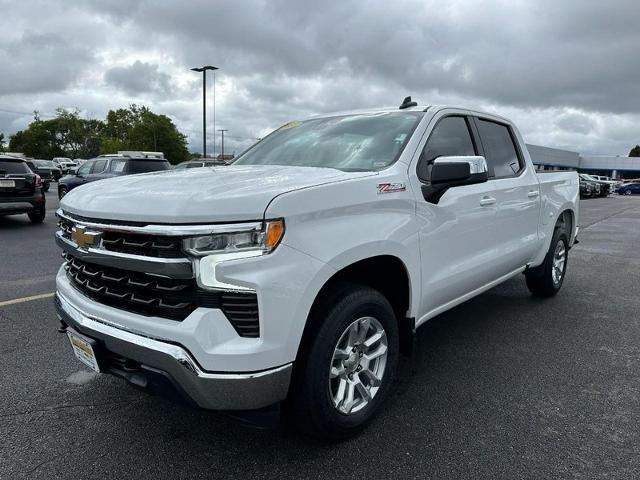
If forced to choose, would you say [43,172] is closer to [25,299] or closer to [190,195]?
[25,299]

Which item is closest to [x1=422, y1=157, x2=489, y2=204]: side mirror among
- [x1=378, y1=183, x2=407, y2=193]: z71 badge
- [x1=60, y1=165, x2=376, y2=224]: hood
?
[x1=378, y1=183, x2=407, y2=193]: z71 badge

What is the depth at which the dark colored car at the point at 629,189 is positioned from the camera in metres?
44.5

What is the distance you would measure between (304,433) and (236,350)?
0.72 m

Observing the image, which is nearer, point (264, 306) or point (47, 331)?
point (264, 306)

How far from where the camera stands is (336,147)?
138 inches

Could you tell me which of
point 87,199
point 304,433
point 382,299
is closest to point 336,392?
point 304,433

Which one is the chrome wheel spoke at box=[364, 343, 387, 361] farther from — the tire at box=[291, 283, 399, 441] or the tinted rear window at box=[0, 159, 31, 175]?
the tinted rear window at box=[0, 159, 31, 175]

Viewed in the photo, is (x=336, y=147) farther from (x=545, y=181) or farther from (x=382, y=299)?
(x=545, y=181)

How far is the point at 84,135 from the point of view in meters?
101

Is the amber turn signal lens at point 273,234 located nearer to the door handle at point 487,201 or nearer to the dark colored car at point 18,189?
the door handle at point 487,201

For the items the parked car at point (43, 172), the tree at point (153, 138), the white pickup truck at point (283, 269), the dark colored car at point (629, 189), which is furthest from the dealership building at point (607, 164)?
the white pickup truck at point (283, 269)

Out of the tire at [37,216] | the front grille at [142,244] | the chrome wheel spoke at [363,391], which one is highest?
the front grille at [142,244]

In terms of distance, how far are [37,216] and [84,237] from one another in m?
11.1

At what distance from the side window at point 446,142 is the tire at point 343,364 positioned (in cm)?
98
